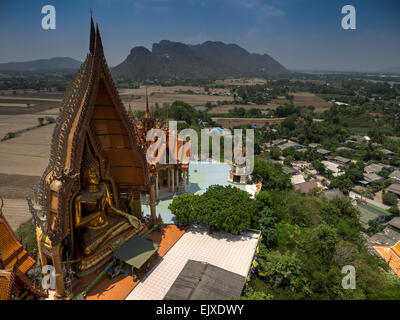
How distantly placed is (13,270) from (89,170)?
503 cm

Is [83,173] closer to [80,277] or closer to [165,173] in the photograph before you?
[80,277]

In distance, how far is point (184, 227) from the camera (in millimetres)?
17922

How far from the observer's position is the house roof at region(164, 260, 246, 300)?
37.8ft

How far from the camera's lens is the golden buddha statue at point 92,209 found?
12.5 m

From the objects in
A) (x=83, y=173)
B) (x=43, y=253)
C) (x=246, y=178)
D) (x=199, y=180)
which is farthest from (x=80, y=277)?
(x=246, y=178)

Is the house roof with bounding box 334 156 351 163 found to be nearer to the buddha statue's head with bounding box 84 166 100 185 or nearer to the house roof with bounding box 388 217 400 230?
the house roof with bounding box 388 217 400 230

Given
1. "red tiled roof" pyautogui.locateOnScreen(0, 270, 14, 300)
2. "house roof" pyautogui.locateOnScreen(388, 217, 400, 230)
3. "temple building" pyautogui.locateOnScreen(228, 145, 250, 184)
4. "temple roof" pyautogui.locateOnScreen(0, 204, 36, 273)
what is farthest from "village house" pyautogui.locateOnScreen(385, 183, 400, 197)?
"red tiled roof" pyautogui.locateOnScreen(0, 270, 14, 300)

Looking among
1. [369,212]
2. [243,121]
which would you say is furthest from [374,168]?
[243,121]

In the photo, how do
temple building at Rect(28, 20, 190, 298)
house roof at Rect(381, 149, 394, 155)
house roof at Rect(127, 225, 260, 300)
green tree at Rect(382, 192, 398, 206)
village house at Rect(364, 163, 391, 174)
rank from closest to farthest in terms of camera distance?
temple building at Rect(28, 20, 190, 298)
house roof at Rect(127, 225, 260, 300)
green tree at Rect(382, 192, 398, 206)
village house at Rect(364, 163, 391, 174)
house roof at Rect(381, 149, 394, 155)

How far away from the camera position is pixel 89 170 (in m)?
12.7

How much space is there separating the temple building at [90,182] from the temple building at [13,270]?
899 mm

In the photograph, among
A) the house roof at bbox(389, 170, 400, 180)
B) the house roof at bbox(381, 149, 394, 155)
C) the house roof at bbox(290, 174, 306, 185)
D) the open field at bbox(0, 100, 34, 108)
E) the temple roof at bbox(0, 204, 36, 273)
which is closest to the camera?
the temple roof at bbox(0, 204, 36, 273)

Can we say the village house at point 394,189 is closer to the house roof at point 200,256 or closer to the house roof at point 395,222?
the house roof at point 395,222

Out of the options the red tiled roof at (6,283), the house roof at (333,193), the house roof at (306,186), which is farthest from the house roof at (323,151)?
the red tiled roof at (6,283)
